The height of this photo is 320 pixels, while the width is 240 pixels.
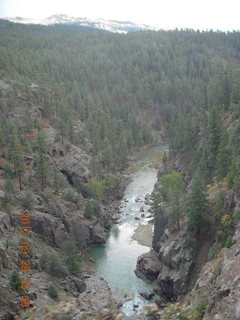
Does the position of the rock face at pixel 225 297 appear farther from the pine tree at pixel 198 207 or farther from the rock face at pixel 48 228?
the rock face at pixel 48 228

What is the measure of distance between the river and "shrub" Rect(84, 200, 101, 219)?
482 cm

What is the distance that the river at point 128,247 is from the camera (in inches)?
1959

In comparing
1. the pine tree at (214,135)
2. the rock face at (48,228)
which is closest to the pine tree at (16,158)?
the rock face at (48,228)

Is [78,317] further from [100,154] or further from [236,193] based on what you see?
[100,154]

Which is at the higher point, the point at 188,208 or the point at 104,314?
the point at 104,314

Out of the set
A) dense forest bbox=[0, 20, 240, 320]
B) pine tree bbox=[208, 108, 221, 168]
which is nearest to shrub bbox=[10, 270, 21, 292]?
dense forest bbox=[0, 20, 240, 320]

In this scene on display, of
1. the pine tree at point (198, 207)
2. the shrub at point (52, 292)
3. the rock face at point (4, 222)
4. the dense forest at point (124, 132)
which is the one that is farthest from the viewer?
the dense forest at point (124, 132)

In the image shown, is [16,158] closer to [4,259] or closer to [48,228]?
[48,228]

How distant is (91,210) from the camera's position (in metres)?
66.5

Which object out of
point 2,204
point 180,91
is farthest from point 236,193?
point 180,91

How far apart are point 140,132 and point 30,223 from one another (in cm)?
8878

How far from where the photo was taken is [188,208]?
4794 cm
